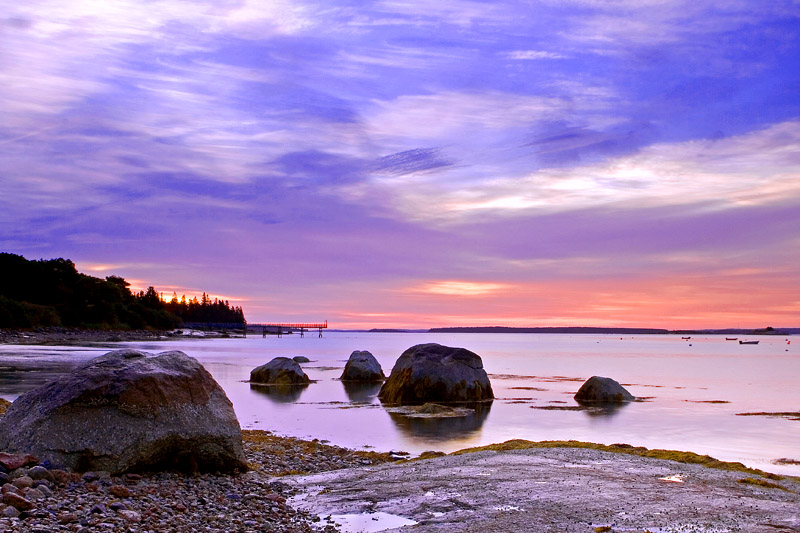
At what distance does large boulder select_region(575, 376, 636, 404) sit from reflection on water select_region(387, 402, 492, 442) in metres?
6.80

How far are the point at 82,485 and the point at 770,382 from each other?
164 feet

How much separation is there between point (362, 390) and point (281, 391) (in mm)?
4150

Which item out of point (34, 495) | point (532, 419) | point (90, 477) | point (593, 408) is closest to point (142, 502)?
point (34, 495)

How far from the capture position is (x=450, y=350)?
31656 millimetres

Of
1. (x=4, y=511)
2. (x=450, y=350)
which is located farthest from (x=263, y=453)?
(x=450, y=350)

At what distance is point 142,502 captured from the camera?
31.8 feet

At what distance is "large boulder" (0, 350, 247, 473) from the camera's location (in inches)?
445

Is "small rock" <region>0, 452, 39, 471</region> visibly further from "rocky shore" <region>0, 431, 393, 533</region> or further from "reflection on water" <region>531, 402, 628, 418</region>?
"reflection on water" <region>531, 402, 628, 418</region>

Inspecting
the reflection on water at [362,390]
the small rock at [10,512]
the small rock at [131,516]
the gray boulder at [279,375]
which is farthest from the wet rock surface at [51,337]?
the small rock at [10,512]

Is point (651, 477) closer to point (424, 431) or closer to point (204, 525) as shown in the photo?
point (204, 525)

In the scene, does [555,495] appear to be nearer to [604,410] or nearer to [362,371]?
[604,410]

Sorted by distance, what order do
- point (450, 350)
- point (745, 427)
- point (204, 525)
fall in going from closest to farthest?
point (204, 525) → point (745, 427) → point (450, 350)

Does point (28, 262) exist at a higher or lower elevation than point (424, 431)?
higher

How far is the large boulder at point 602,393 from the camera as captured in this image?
31969mm
